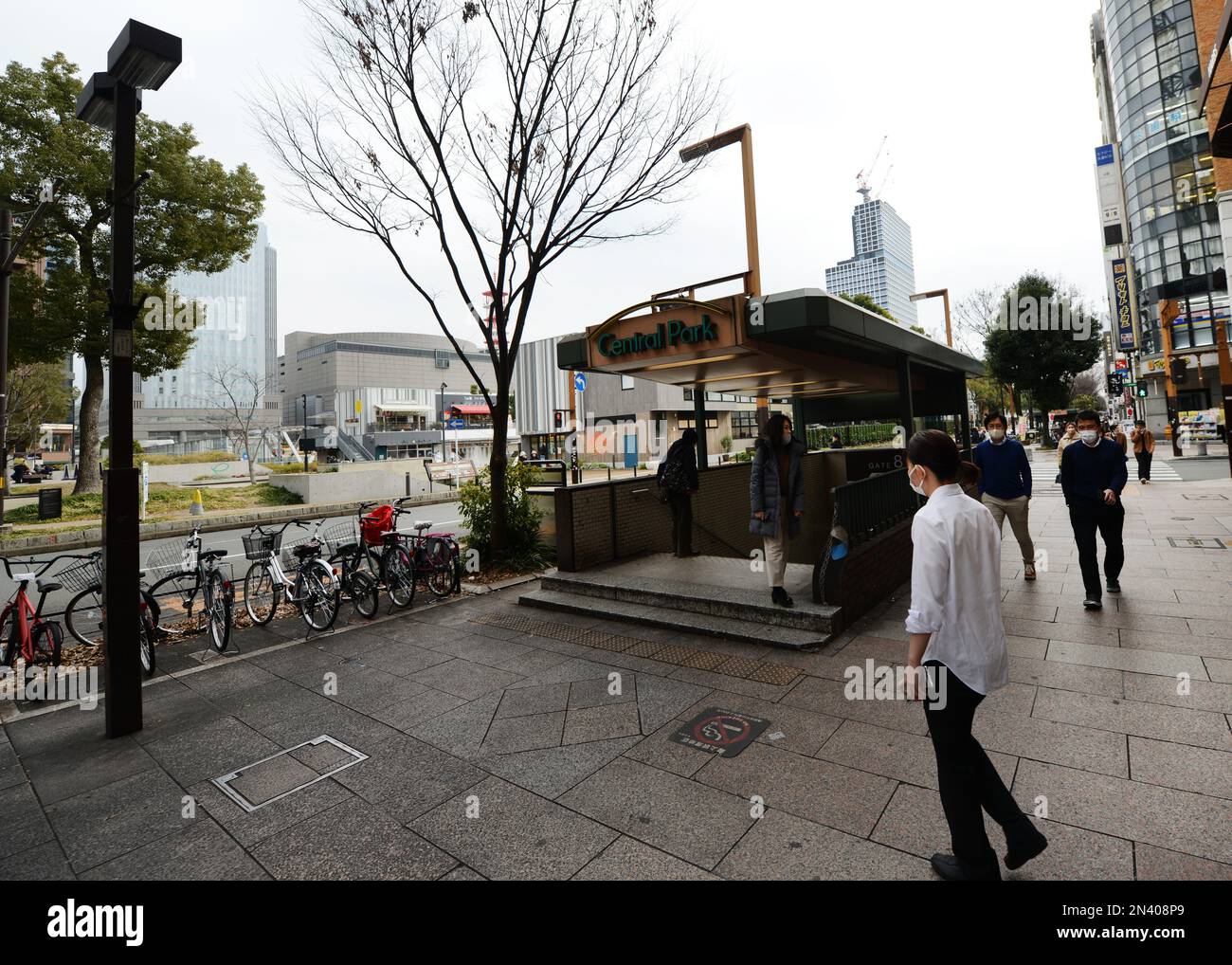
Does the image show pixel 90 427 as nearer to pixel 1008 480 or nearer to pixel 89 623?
pixel 89 623

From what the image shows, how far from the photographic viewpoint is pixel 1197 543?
924cm

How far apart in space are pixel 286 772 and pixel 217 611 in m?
3.32

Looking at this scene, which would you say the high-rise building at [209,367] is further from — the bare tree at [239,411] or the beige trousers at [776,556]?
the beige trousers at [776,556]

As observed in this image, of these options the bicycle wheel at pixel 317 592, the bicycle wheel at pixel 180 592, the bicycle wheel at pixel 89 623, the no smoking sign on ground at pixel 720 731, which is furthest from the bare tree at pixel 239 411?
the no smoking sign on ground at pixel 720 731

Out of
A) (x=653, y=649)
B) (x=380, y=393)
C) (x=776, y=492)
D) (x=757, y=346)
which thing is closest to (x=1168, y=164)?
(x=757, y=346)

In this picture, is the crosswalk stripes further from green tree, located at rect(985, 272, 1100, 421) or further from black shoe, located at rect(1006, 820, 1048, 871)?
black shoe, located at rect(1006, 820, 1048, 871)

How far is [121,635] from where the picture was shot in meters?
4.38

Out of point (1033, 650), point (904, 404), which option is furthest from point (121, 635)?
point (904, 404)

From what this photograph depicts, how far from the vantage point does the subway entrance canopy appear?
656cm

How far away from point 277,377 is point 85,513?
399 ft

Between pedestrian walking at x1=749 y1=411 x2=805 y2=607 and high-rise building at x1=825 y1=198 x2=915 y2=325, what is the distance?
11430 centimetres

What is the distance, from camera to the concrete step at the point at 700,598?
5.84 meters

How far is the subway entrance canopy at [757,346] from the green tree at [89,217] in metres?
16.2
